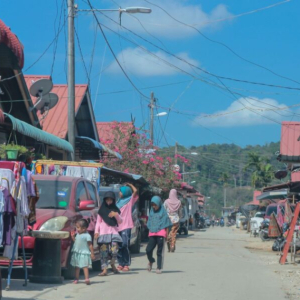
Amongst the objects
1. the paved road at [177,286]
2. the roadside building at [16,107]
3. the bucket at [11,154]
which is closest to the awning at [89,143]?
the roadside building at [16,107]

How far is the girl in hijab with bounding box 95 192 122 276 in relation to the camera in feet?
41.4

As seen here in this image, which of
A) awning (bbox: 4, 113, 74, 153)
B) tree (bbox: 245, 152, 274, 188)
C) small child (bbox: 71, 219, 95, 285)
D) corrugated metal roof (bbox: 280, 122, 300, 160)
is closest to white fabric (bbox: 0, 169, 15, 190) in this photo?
small child (bbox: 71, 219, 95, 285)

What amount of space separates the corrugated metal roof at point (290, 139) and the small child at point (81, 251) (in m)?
21.1

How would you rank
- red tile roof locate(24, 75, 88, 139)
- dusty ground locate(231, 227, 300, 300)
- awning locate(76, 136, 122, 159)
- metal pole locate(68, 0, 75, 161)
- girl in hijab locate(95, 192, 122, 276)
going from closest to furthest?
dusty ground locate(231, 227, 300, 300) → girl in hijab locate(95, 192, 122, 276) → metal pole locate(68, 0, 75, 161) → awning locate(76, 136, 122, 159) → red tile roof locate(24, 75, 88, 139)

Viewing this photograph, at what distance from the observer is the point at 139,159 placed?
31.2 metres

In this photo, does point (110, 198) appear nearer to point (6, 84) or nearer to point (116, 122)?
point (6, 84)

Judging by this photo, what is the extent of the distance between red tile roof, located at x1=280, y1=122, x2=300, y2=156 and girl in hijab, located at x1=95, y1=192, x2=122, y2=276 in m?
19.8

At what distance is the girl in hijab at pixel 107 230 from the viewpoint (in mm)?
12617

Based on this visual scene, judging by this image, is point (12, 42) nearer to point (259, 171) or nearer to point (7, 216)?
point (7, 216)

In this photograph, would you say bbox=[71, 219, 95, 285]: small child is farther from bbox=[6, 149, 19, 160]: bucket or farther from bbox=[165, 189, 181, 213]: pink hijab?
bbox=[165, 189, 181, 213]: pink hijab

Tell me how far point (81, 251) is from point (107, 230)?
1.39m

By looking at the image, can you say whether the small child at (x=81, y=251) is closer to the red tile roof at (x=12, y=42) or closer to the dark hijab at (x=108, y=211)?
the dark hijab at (x=108, y=211)

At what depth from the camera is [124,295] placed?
32.9 ft

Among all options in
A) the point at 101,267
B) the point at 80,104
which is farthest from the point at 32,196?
the point at 80,104
